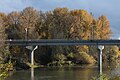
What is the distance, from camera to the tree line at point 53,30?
98.2 m

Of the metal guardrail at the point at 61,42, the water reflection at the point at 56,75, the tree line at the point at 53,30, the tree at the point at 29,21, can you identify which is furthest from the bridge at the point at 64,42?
the water reflection at the point at 56,75

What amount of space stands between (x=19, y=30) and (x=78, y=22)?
1637cm

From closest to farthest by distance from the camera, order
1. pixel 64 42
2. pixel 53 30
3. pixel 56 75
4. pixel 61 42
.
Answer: pixel 56 75 < pixel 64 42 < pixel 61 42 < pixel 53 30

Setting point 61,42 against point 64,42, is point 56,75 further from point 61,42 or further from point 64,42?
point 61,42

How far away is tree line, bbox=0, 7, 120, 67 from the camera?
98188mm

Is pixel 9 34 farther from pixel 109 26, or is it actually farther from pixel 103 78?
pixel 103 78

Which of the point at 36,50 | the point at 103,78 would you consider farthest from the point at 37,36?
the point at 103,78

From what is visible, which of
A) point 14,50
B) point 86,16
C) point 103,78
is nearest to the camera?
point 103,78

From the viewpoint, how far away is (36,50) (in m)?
101

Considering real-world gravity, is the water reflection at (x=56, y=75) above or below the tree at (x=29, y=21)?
below

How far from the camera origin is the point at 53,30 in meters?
100

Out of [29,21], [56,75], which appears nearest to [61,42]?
[29,21]

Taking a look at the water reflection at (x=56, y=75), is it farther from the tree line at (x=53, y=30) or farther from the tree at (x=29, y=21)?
the tree at (x=29, y=21)

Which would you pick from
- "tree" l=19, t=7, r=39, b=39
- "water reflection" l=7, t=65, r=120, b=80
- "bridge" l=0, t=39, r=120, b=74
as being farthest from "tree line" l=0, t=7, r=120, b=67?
"water reflection" l=7, t=65, r=120, b=80
